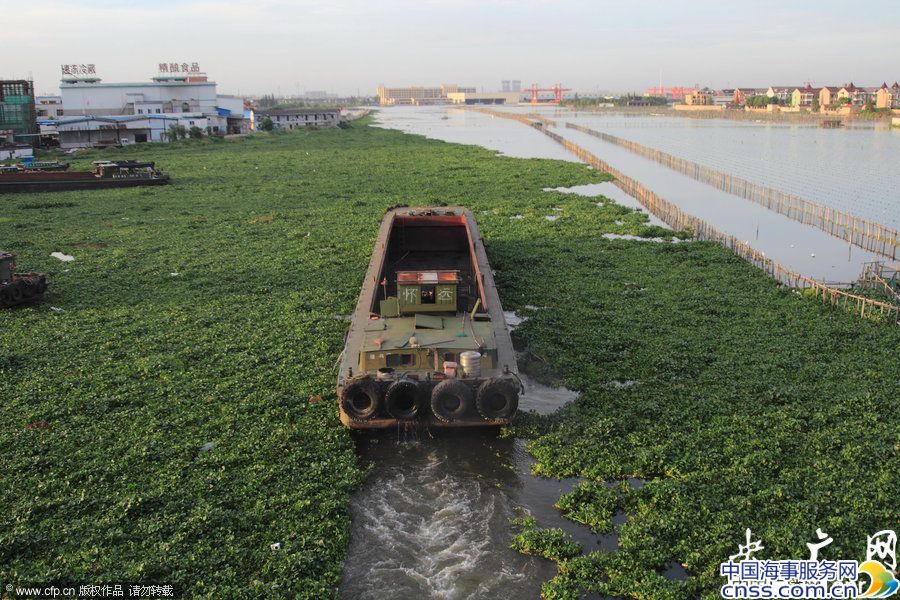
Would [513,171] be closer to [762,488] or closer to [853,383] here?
[853,383]

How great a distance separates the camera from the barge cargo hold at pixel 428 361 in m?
12.1

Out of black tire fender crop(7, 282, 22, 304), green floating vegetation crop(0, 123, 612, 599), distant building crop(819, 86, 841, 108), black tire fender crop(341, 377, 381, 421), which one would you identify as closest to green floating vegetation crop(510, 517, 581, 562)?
green floating vegetation crop(0, 123, 612, 599)

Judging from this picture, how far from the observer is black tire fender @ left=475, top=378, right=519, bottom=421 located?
12.1 m

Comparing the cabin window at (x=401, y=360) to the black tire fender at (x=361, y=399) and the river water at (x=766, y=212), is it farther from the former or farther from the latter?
the river water at (x=766, y=212)

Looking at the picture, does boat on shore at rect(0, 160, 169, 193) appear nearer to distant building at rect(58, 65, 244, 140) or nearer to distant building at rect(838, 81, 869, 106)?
distant building at rect(58, 65, 244, 140)

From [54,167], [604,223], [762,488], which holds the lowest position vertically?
[762,488]

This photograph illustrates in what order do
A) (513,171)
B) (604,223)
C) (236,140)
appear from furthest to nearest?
(236,140) < (513,171) < (604,223)

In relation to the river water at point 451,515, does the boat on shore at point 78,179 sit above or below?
above

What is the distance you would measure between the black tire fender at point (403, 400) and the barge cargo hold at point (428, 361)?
0.02 m

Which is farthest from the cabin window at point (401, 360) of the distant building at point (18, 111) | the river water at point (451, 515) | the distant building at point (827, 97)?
the distant building at point (827, 97)

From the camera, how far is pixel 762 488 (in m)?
10.6

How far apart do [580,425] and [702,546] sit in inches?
146

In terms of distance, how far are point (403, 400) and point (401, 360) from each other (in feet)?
2.69

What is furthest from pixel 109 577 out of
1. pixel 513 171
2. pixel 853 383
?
pixel 513 171
